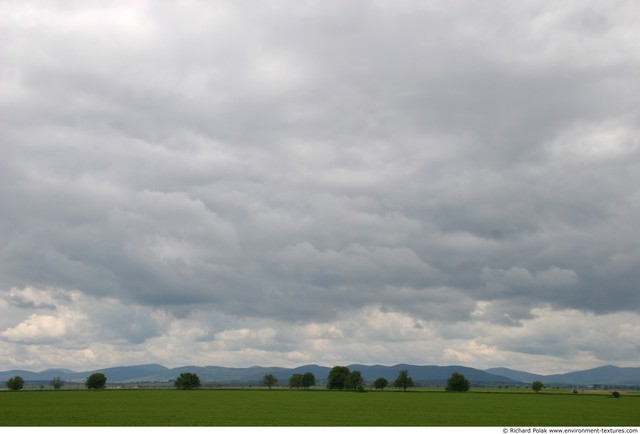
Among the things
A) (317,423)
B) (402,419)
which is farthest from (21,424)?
(402,419)

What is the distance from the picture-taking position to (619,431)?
73.0 meters

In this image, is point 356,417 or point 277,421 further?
point 356,417

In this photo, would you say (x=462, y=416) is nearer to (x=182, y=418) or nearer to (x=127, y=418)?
(x=182, y=418)

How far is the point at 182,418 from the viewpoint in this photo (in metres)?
88.0

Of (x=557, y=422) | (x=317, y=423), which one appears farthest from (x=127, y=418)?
(x=557, y=422)

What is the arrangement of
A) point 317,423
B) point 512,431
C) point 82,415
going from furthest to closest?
point 82,415, point 317,423, point 512,431

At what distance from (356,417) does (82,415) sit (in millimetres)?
43856

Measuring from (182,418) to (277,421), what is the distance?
15.9m

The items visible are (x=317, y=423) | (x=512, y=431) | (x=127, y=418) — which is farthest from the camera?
(x=127, y=418)

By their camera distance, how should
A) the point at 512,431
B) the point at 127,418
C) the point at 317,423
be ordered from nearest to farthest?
the point at 512,431 < the point at 317,423 < the point at 127,418

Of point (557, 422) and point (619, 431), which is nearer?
point (619, 431)

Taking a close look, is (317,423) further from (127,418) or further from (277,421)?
(127,418)

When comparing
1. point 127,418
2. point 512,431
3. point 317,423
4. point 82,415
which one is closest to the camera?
point 512,431

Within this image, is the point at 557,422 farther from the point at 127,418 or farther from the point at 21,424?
the point at 21,424
